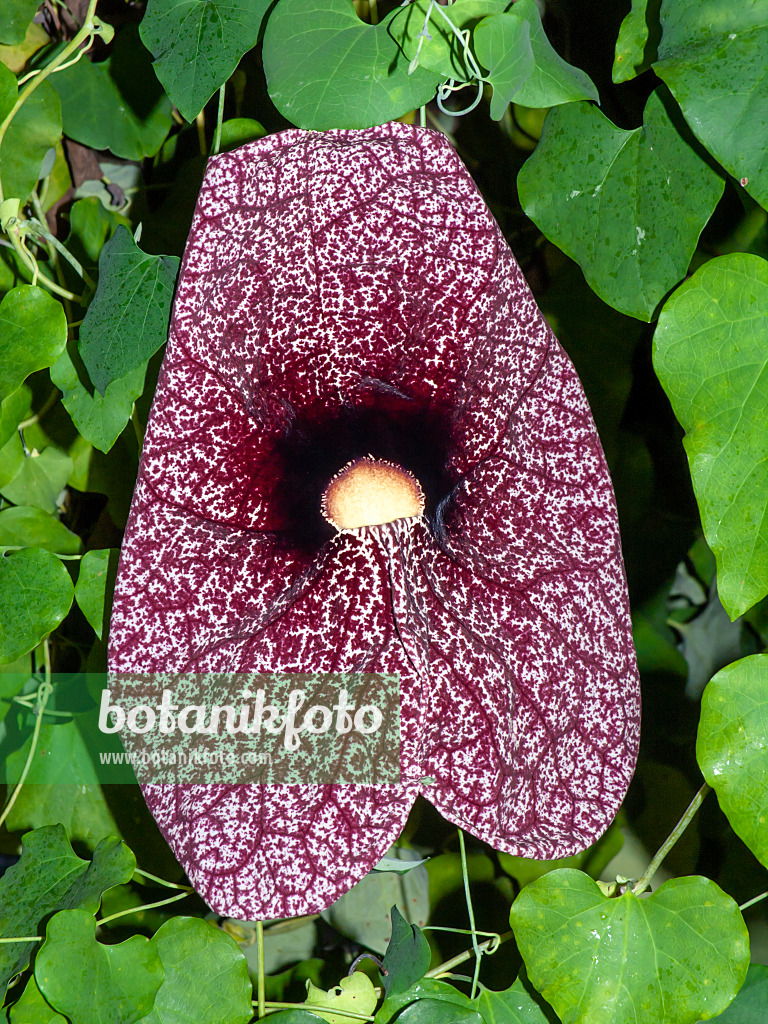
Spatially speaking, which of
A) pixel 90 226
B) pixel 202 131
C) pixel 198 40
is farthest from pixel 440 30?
pixel 90 226

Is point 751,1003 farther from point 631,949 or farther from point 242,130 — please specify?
point 242,130

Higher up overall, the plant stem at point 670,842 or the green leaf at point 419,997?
the plant stem at point 670,842

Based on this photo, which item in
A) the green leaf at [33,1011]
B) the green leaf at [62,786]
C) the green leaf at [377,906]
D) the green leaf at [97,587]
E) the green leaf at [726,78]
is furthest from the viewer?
the green leaf at [377,906]

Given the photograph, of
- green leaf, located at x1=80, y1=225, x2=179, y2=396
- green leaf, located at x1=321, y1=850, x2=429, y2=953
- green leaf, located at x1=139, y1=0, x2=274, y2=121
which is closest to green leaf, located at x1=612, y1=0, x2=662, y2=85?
green leaf, located at x1=139, y1=0, x2=274, y2=121

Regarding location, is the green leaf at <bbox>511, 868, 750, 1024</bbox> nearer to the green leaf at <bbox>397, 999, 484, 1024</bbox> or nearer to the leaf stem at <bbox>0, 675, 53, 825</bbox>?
the green leaf at <bbox>397, 999, 484, 1024</bbox>

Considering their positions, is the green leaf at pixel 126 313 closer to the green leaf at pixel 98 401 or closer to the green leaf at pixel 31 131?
the green leaf at pixel 98 401

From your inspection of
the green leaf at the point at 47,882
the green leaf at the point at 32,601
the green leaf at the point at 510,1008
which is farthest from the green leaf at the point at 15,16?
the green leaf at the point at 510,1008
